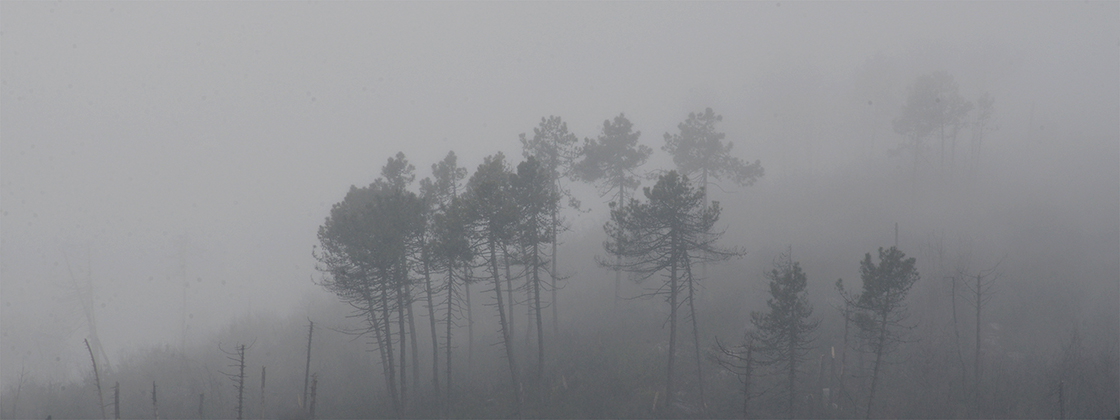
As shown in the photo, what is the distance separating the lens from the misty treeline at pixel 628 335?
79.4ft

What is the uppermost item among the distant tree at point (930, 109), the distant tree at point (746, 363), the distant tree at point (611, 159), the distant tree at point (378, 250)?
the distant tree at point (930, 109)

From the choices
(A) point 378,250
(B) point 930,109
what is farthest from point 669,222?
(B) point 930,109

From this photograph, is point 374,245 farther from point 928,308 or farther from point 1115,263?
point 1115,263

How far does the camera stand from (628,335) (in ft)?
101

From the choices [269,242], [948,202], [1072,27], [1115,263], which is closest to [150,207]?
[269,242]

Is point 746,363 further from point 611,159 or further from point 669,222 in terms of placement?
point 611,159

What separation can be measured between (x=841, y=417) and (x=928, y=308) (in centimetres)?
995

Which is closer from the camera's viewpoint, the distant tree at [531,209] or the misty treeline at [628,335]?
the misty treeline at [628,335]

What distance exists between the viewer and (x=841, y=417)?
24875mm

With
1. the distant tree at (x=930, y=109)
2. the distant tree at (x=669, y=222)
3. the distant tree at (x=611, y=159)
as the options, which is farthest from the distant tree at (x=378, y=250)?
the distant tree at (x=930, y=109)

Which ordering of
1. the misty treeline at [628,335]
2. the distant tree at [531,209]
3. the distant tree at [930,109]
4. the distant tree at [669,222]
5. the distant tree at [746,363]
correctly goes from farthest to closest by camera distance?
the distant tree at [930,109], the distant tree at [531,209], the misty treeline at [628,335], the distant tree at [669,222], the distant tree at [746,363]

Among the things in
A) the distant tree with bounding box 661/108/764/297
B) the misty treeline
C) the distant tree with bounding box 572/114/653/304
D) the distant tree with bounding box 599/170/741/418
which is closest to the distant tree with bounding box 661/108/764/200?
the distant tree with bounding box 661/108/764/297

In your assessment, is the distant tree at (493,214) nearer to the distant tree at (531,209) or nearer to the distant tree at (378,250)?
the distant tree at (531,209)

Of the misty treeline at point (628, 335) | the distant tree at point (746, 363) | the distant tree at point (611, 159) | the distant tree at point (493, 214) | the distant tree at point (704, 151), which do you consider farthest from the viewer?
the distant tree at point (704, 151)
